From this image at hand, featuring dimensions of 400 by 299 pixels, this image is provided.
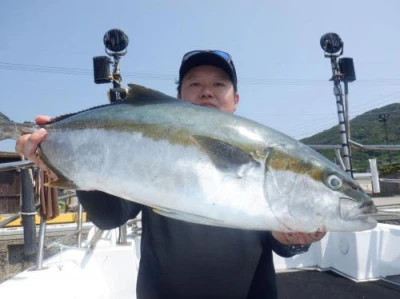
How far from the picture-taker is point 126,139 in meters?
1.58

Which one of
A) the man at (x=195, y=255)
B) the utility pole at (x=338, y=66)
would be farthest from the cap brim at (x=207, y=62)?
the utility pole at (x=338, y=66)

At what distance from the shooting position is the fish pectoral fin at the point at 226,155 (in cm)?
144

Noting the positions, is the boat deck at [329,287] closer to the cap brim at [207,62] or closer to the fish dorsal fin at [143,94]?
the cap brim at [207,62]

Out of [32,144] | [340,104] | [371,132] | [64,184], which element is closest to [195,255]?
[64,184]

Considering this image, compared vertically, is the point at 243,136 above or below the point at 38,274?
above

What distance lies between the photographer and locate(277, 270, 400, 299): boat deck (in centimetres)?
417

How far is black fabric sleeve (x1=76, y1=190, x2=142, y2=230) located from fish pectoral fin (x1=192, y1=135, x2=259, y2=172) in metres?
0.81

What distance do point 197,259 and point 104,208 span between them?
595 mm

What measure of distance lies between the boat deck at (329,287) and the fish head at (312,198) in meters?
3.16

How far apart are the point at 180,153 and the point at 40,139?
802mm

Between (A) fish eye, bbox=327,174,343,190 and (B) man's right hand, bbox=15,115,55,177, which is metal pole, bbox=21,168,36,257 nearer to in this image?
(B) man's right hand, bbox=15,115,55,177

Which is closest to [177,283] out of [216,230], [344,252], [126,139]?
[216,230]

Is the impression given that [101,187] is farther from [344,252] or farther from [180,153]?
[344,252]

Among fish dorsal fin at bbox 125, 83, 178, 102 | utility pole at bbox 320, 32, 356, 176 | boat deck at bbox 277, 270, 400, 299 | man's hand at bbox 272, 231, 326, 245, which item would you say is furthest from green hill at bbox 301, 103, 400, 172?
fish dorsal fin at bbox 125, 83, 178, 102
